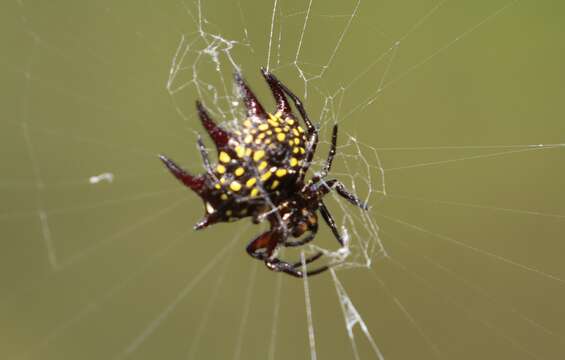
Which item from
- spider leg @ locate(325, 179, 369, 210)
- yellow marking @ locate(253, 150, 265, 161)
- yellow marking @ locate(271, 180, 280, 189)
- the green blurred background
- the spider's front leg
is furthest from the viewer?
the green blurred background

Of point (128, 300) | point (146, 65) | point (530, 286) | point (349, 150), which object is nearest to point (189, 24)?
point (146, 65)

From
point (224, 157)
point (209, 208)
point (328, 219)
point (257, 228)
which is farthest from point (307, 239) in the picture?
point (257, 228)

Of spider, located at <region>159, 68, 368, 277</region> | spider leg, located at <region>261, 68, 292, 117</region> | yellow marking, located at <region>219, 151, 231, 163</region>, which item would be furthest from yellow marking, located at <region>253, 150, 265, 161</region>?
spider leg, located at <region>261, 68, 292, 117</region>

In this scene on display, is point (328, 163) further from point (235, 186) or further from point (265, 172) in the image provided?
point (235, 186)

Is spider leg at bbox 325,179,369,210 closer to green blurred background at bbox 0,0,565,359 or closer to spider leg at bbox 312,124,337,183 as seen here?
spider leg at bbox 312,124,337,183

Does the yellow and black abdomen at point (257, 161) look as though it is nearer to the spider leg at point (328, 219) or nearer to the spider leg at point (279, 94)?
the spider leg at point (279, 94)

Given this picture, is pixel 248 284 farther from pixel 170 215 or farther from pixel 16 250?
→ pixel 16 250
